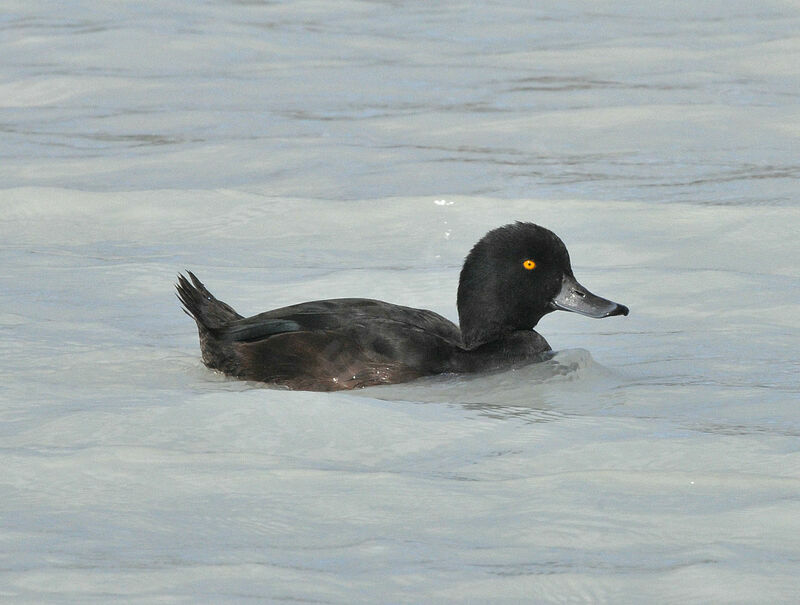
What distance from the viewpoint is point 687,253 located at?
8188mm

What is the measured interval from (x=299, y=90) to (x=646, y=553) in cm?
875

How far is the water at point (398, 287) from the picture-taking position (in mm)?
4230

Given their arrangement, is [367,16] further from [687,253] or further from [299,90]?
[687,253]

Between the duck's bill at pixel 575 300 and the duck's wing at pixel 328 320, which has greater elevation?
the duck's bill at pixel 575 300

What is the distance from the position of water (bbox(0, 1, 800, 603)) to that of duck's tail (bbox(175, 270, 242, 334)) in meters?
0.20

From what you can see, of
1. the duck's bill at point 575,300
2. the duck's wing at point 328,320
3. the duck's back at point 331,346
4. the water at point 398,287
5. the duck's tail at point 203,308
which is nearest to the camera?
the water at point 398,287

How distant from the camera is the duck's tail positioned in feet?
21.3

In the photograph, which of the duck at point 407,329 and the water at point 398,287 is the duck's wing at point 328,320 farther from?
the water at point 398,287

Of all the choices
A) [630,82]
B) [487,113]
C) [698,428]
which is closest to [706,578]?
[698,428]

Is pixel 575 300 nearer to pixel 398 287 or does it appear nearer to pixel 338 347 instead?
pixel 338 347

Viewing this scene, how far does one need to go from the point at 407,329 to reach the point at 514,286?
59 cm

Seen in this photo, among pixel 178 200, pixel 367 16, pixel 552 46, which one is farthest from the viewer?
pixel 367 16

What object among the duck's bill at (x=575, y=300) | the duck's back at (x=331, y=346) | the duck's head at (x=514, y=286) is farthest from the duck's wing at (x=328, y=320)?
the duck's bill at (x=575, y=300)

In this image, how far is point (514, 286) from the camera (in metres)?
6.58
